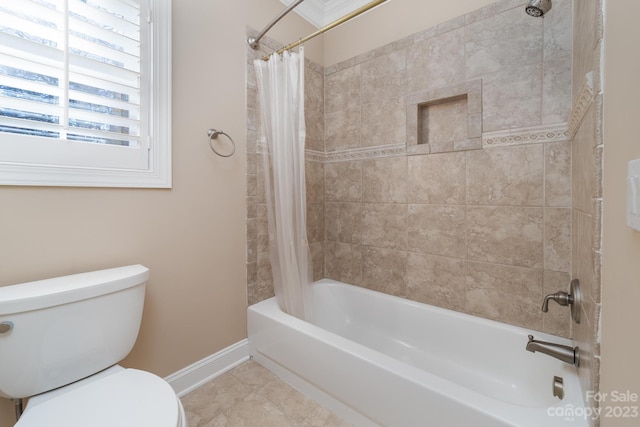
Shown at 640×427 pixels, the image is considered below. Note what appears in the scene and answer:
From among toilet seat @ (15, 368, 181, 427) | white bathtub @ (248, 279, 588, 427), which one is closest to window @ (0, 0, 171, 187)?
toilet seat @ (15, 368, 181, 427)

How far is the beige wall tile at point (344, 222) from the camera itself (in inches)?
83.0

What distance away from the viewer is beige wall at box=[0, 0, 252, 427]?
41.9 inches

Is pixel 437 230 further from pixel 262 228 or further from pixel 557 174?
pixel 262 228

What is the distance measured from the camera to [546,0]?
1146 millimetres

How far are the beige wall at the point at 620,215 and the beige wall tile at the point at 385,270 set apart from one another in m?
1.23

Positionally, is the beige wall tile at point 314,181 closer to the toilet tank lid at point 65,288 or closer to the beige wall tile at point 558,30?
the toilet tank lid at point 65,288

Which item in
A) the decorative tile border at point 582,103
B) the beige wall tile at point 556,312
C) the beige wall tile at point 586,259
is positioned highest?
the decorative tile border at point 582,103

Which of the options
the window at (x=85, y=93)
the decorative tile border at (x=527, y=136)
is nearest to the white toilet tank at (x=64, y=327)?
the window at (x=85, y=93)

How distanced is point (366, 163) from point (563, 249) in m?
1.25

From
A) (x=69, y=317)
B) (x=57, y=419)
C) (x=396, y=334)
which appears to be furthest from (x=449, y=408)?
(x=69, y=317)

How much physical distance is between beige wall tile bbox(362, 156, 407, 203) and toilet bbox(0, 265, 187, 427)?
1.55 metres

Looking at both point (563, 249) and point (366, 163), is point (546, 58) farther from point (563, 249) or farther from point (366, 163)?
point (366, 163)

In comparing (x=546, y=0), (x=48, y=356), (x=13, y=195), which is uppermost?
(x=546, y=0)

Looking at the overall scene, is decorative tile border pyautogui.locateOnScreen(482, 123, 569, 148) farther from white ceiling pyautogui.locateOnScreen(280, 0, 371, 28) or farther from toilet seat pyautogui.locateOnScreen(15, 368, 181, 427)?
toilet seat pyautogui.locateOnScreen(15, 368, 181, 427)
